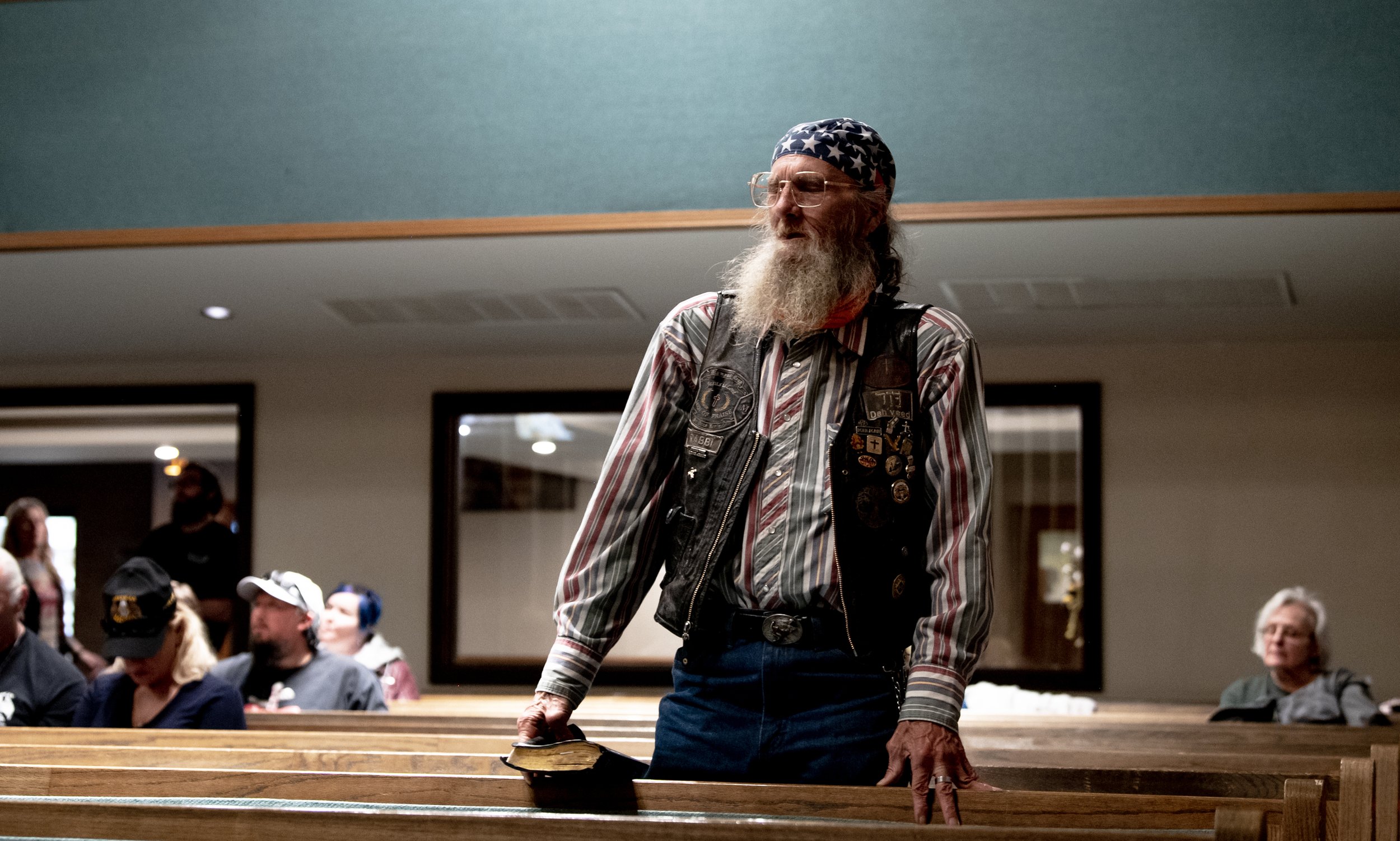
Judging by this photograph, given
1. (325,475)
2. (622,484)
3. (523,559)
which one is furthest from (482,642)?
(622,484)

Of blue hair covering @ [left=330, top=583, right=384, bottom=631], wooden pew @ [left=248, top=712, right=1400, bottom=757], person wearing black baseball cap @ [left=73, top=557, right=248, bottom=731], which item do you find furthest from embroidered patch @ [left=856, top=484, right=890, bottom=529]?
blue hair covering @ [left=330, top=583, right=384, bottom=631]

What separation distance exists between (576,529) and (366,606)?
1090mm

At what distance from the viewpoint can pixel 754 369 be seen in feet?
5.38

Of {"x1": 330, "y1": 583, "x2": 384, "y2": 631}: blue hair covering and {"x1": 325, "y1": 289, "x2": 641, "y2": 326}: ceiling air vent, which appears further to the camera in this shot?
{"x1": 330, "y1": 583, "x2": 384, "y2": 631}: blue hair covering

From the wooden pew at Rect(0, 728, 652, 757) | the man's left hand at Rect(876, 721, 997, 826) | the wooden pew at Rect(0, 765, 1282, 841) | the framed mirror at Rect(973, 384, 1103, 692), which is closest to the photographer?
the wooden pew at Rect(0, 765, 1282, 841)

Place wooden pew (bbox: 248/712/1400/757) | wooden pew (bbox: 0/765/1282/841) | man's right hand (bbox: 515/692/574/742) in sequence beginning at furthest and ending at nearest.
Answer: wooden pew (bbox: 248/712/1400/757), man's right hand (bbox: 515/692/574/742), wooden pew (bbox: 0/765/1282/841)

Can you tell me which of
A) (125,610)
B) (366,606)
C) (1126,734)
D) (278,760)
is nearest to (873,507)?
(278,760)

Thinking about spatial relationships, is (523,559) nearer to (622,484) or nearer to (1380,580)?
(1380,580)

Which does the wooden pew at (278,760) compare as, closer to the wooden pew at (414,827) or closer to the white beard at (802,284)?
the wooden pew at (414,827)

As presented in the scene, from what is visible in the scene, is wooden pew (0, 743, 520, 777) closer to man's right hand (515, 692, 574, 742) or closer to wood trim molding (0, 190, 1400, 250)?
man's right hand (515, 692, 574, 742)

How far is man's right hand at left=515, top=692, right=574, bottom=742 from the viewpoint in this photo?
1499mm

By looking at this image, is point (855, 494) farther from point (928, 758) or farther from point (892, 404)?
point (928, 758)

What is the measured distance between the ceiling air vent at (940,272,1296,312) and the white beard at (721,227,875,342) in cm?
300

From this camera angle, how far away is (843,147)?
1.63 meters
